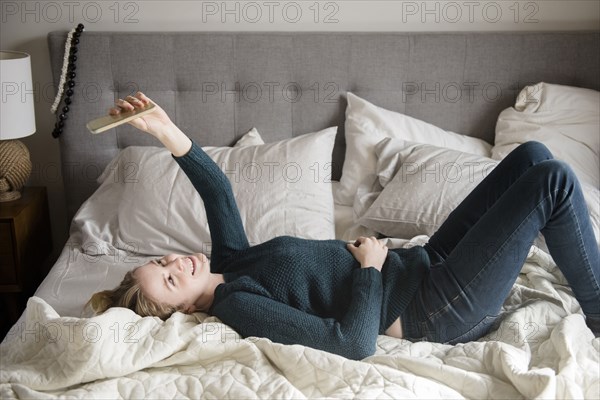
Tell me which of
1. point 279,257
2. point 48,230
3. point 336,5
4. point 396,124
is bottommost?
point 48,230

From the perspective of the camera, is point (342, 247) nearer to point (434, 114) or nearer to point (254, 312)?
point (254, 312)

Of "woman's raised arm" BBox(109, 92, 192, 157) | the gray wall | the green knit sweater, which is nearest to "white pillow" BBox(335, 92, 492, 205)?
the gray wall

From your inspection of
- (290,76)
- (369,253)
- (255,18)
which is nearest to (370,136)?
(290,76)

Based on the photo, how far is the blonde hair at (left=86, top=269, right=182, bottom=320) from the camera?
1.88 m

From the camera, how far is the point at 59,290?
2289 millimetres

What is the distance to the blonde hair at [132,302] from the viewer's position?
6.18 ft

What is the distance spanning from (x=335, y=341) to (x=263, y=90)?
1365 millimetres

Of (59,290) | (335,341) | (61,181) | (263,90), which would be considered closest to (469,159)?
(263,90)

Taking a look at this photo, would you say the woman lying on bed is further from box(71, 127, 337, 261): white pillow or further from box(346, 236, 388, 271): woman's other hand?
box(71, 127, 337, 261): white pillow

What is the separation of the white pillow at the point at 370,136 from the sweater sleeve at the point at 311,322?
1003mm

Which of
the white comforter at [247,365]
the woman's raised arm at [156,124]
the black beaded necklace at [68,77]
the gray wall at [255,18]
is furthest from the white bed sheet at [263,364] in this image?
the gray wall at [255,18]

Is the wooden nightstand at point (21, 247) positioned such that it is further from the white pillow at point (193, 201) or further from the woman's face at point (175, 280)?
the woman's face at point (175, 280)

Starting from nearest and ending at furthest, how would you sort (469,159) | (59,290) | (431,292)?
(431,292)
(59,290)
(469,159)

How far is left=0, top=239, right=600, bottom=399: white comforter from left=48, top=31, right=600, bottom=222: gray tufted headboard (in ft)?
3.79
